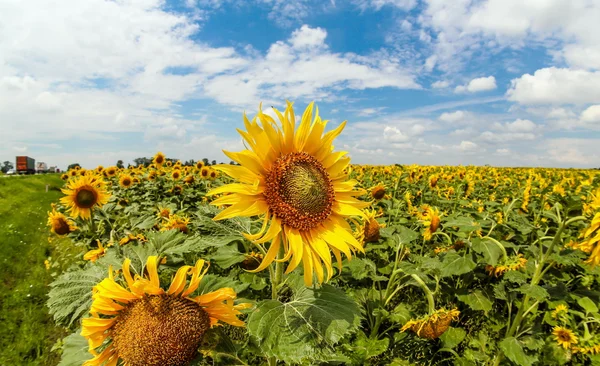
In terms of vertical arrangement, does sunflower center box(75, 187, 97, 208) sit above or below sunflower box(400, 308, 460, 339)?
above

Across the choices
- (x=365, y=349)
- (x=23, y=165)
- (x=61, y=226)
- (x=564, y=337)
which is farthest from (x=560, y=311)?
(x=23, y=165)

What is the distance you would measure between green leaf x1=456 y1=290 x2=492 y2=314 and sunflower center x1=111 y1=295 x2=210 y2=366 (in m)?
3.28

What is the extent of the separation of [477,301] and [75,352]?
370 centimetres

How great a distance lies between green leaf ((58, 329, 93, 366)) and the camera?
4.94 ft

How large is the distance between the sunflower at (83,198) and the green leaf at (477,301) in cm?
429

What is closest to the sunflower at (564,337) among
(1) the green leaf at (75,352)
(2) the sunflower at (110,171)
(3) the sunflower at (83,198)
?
(1) the green leaf at (75,352)

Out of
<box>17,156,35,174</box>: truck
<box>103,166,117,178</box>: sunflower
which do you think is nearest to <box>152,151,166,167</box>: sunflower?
<box>103,166,117,178</box>: sunflower

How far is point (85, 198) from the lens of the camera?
4098 millimetres

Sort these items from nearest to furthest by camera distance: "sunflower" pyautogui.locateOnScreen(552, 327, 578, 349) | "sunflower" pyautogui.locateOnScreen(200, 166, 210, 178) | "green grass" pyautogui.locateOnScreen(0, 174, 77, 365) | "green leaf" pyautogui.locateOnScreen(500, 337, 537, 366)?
"green leaf" pyautogui.locateOnScreen(500, 337, 537, 366) → "sunflower" pyautogui.locateOnScreen(552, 327, 578, 349) → "green grass" pyautogui.locateOnScreen(0, 174, 77, 365) → "sunflower" pyautogui.locateOnScreen(200, 166, 210, 178)

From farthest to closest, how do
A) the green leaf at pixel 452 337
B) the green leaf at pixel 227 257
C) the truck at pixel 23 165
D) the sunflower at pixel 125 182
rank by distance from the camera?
A: the truck at pixel 23 165, the sunflower at pixel 125 182, the green leaf at pixel 452 337, the green leaf at pixel 227 257

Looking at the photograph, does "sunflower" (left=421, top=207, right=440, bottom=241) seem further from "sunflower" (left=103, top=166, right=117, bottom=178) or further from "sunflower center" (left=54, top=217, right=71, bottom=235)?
"sunflower" (left=103, top=166, right=117, bottom=178)

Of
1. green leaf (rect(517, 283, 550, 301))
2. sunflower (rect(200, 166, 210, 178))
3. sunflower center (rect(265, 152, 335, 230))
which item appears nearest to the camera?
sunflower center (rect(265, 152, 335, 230))

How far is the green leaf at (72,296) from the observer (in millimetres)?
1551

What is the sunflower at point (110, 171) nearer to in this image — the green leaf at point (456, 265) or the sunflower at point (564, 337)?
the green leaf at point (456, 265)
